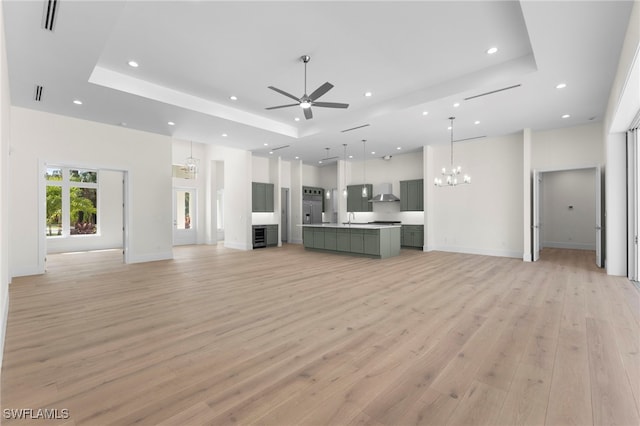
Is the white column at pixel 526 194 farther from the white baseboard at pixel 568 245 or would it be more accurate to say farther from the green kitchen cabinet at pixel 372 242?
the green kitchen cabinet at pixel 372 242

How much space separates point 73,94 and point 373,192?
8.87 metres

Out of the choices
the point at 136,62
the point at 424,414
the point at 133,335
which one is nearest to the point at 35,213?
the point at 136,62

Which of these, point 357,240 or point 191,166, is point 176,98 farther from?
point 191,166

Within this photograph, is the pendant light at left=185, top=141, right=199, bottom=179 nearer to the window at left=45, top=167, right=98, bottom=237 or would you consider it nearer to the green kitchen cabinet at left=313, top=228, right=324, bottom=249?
the window at left=45, top=167, right=98, bottom=237

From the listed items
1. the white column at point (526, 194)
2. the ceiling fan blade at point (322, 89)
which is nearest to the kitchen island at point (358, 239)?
the white column at point (526, 194)

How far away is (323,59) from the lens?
14.7ft

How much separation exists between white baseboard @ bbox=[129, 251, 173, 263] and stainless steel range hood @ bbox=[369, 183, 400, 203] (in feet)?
21.7

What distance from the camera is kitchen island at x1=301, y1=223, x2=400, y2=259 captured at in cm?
757

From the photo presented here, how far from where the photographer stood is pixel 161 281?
17.1 ft

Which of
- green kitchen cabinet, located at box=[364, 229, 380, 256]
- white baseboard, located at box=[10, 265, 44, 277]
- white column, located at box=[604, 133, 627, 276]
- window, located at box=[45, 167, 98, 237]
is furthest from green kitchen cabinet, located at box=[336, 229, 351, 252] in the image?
window, located at box=[45, 167, 98, 237]

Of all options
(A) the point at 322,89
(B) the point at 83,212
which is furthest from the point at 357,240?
(B) the point at 83,212

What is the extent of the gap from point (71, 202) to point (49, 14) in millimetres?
8726

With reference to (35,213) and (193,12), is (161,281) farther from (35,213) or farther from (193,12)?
(193,12)

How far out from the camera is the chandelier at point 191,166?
11.2 metres
